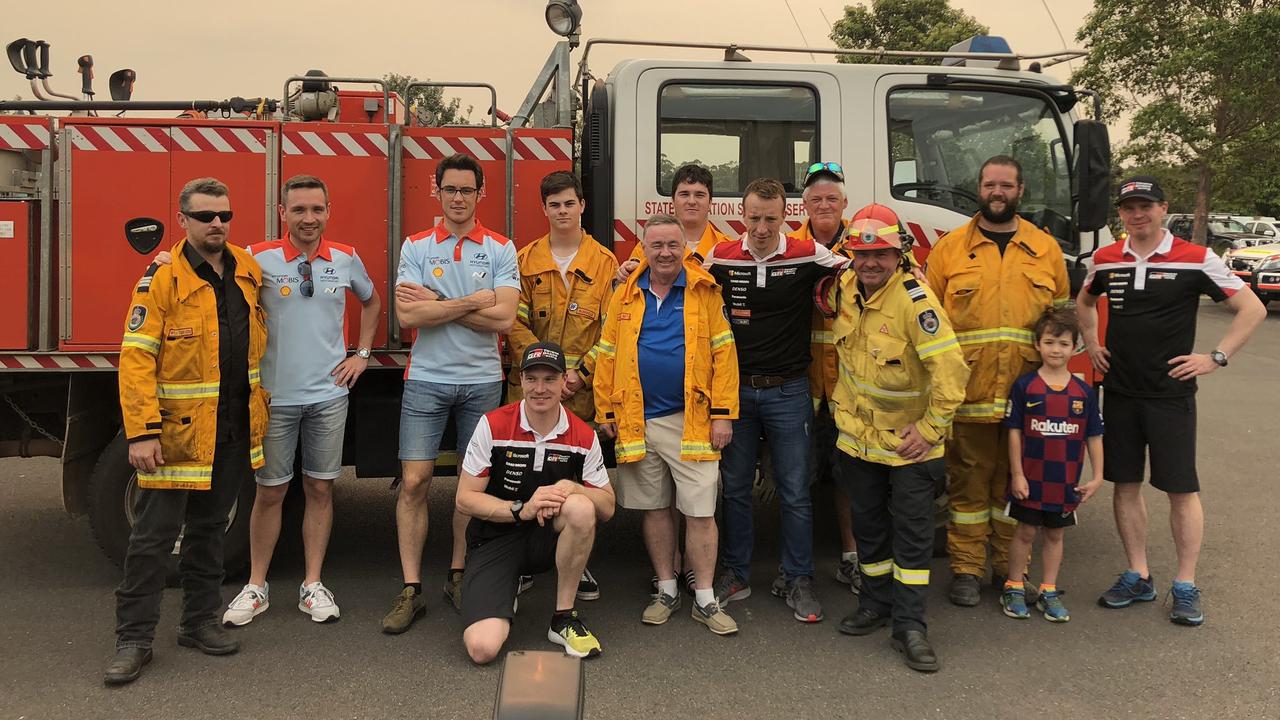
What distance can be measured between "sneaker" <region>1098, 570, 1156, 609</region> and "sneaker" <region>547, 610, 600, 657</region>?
250cm

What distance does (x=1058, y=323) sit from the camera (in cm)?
430

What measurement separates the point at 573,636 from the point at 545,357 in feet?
3.93

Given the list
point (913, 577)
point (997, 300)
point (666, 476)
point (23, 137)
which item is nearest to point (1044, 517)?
point (913, 577)

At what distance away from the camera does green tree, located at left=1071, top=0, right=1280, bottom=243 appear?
22.8 metres

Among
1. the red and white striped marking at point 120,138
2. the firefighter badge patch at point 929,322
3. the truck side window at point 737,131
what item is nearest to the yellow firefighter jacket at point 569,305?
the truck side window at point 737,131

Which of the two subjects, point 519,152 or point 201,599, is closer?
point 201,599

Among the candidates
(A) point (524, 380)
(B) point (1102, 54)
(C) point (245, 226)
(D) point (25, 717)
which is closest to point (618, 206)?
(A) point (524, 380)

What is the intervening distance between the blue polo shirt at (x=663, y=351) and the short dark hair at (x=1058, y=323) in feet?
5.56

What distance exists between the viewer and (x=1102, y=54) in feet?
82.0

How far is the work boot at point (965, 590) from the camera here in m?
4.56

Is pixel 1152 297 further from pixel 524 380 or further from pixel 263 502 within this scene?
pixel 263 502

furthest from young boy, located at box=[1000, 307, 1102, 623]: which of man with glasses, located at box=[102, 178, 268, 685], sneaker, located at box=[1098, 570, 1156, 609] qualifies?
man with glasses, located at box=[102, 178, 268, 685]

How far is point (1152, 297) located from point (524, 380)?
2.96 metres

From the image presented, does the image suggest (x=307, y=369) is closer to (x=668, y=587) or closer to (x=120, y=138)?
(x=120, y=138)
